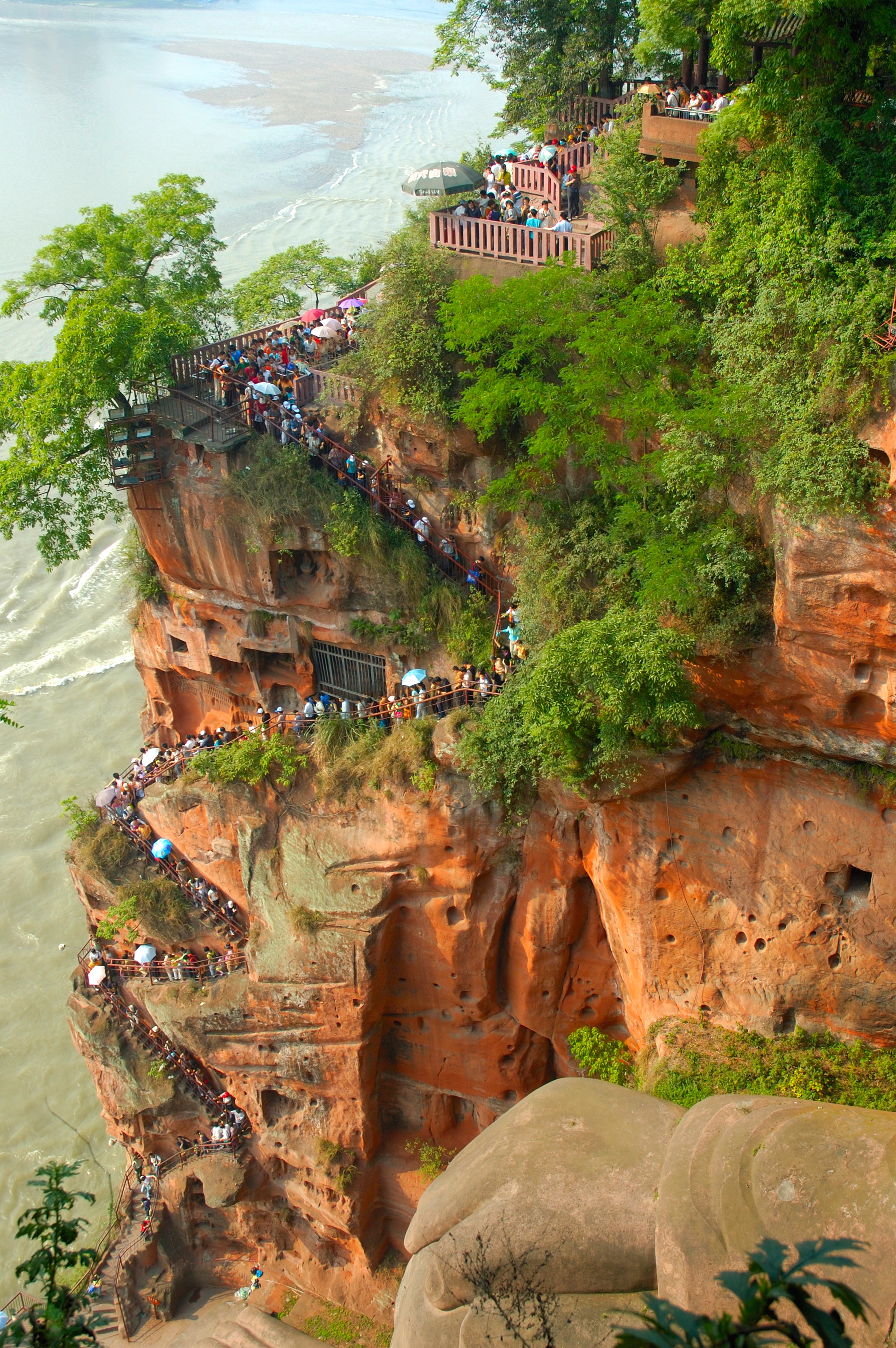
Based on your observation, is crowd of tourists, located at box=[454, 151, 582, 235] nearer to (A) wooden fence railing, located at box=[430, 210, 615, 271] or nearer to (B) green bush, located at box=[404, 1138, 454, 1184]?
(A) wooden fence railing, located at box=[430, 210, 615, 271]

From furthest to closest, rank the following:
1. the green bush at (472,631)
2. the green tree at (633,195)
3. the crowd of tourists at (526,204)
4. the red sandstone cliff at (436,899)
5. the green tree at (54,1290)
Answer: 1. the crowd of tourists at (526,204)
2. the green bush at (472,631)
3. the green tree at (633,195)
4. the red sandstone cliff at (436,899)
5. the green tree at (54,1290)

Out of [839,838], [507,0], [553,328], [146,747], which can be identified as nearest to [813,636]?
[839,838]

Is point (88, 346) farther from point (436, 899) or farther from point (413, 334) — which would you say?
point (436, 899)

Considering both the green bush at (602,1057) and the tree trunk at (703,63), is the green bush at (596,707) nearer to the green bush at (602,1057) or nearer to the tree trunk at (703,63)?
the green bush at (602,1057)

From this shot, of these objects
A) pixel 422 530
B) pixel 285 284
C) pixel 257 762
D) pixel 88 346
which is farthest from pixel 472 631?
pixel 285 284

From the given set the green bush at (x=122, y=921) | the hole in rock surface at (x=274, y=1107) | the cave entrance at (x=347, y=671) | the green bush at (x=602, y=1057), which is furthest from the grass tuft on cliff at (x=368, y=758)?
the hole in rock surface at (x=274, y=1107)

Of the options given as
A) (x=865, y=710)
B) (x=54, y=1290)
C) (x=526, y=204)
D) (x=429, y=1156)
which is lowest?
(x=429, y=1156)

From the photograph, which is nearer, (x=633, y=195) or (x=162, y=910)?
(x=633, y=195)
